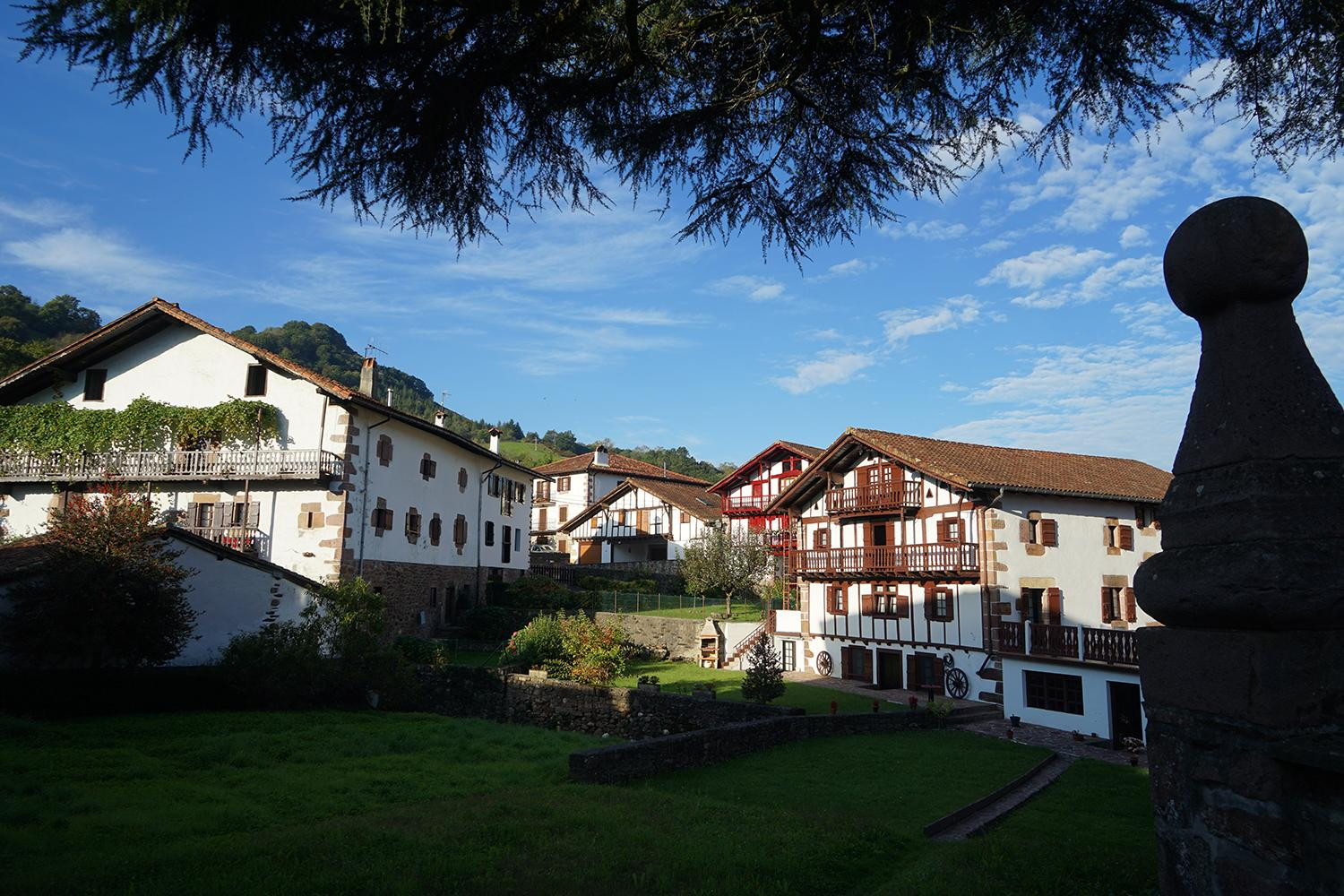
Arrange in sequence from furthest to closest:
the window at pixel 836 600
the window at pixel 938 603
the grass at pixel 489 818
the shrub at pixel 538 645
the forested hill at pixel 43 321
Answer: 1. the forested hill at pixel 43 321
2. the window at pixel 836 600
3. the window at pixel 938 603
4. the shrub at pixel 538 645
5. the grass at pixel 489 818

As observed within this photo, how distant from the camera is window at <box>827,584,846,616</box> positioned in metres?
29.9

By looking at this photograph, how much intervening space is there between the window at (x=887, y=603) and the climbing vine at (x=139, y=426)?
70.1ft

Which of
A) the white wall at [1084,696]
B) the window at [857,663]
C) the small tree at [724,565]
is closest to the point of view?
the white wall at [1084,696]

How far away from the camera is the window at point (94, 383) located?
2947cm

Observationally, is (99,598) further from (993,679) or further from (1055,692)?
(993,679)

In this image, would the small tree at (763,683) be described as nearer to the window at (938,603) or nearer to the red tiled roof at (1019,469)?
the window at (938,603)

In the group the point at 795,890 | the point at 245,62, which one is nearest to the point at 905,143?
the point at 245,62

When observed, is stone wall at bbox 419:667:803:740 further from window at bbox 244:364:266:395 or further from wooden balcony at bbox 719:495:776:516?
wooden balcony at bbox 719:495:776:516

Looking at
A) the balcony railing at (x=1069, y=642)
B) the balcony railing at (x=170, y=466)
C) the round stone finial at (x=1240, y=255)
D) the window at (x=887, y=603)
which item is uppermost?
the balcony railing at (x=170, y=466)

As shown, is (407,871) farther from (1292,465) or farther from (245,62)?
(1292,465)

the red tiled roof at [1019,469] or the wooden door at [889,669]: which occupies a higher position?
the red tiled roof at [1019,469]

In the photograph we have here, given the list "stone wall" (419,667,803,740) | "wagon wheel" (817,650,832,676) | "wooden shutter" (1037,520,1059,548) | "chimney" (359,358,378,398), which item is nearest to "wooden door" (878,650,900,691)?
"wagon wheel" (817,650,832,676)

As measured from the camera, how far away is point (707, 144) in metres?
6.04

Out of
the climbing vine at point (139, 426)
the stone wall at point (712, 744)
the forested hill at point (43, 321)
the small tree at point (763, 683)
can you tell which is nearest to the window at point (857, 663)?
the small tree at point (763, 683)
